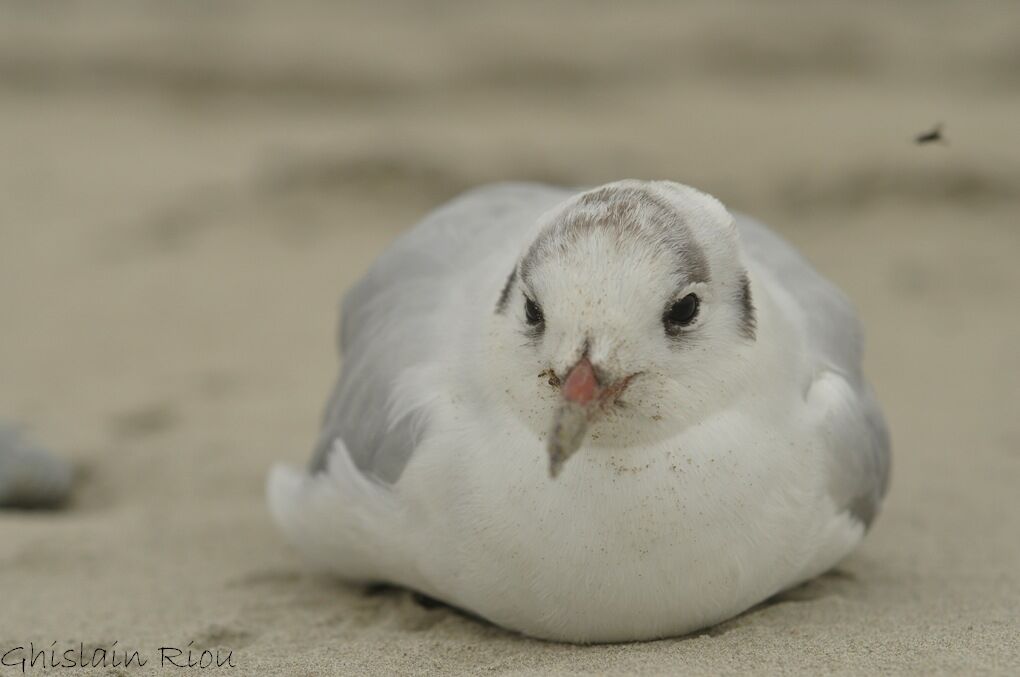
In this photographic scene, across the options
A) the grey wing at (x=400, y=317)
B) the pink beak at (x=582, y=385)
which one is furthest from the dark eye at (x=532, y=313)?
the grey wing at (x=400, y=317)

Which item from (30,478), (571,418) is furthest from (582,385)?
(30,478)

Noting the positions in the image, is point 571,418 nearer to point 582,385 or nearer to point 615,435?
point 582,385

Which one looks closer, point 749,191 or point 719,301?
point 719,301

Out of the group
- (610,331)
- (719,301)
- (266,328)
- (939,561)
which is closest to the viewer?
(610,331)

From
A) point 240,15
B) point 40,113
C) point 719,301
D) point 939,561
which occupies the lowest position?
point 939,561

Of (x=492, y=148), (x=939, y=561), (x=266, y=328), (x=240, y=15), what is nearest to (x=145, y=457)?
(x=266, y=328)

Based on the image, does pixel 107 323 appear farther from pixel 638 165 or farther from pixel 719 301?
pixel 719 301

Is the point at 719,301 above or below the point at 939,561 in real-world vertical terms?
above
